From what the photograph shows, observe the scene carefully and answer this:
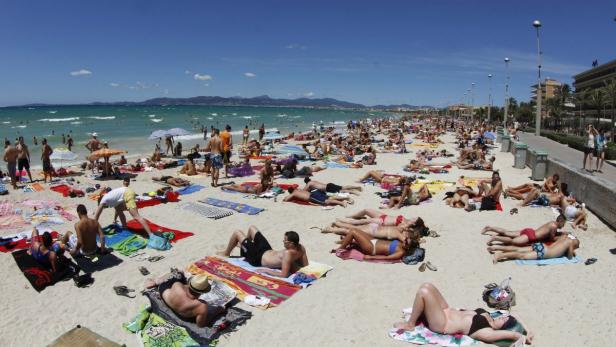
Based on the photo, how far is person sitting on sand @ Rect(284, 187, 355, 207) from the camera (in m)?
9.77

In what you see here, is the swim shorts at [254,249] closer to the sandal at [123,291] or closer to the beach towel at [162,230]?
the sandal at [123,291]

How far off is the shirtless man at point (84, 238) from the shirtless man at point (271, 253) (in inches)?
77.9

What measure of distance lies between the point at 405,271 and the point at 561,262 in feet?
7.66

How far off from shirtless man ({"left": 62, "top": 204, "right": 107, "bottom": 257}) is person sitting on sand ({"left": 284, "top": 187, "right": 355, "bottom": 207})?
4.59 meters

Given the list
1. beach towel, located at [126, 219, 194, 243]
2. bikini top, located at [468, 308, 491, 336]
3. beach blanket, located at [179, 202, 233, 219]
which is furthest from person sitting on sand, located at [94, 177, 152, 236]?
bikini top, located at [468, 308, 491, 336]

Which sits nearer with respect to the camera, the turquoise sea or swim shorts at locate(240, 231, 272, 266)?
swim shorts at locate(240, 231, 272, 266)

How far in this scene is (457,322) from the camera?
4.35m

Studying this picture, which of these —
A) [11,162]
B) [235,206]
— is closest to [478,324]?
[235,206]

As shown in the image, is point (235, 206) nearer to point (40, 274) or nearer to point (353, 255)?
point (353, 255)

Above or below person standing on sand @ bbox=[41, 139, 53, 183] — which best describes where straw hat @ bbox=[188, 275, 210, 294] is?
below

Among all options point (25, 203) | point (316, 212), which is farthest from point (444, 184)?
point (25, 203)

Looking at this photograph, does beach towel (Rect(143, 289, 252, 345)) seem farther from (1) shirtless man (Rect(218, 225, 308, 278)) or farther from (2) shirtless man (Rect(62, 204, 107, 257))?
(2) shirtless man (Rect(62, 204, 107, 257))

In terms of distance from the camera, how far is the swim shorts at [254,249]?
6.06 m

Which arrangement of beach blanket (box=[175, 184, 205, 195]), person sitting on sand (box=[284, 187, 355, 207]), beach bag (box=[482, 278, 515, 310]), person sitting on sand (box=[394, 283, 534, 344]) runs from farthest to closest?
beach blanket (box=[175, 184, 205, 195]) → person sitting on sand (box=[284, 187, 355, 207]) → beach bag (box=[482, 278, 515, 310]) → person sitting on sand (box=[394, 283, 534, 344])
